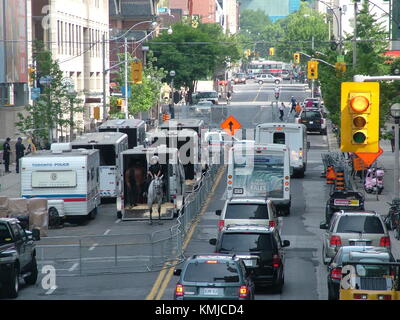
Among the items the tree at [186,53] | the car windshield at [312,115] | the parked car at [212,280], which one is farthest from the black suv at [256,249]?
the tree at [186,53]

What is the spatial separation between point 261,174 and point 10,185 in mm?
16576

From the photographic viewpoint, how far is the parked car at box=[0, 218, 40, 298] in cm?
2511

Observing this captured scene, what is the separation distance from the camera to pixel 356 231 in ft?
94.5

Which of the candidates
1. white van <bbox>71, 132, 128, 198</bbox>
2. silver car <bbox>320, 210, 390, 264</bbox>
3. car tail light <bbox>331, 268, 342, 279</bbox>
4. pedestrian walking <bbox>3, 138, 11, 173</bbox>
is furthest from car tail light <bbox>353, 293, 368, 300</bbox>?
pedestrian walking <bbox>3, 138, 11, 173</bbox>

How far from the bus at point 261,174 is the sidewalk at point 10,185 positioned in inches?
474

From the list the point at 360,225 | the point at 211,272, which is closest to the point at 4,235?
the point at 211,272

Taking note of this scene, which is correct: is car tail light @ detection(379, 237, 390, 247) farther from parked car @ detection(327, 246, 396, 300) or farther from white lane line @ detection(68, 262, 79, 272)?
Answer: white lane line @ detection(68, 262, 79, 272)

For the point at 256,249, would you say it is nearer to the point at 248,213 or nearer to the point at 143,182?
the point at 248,213
